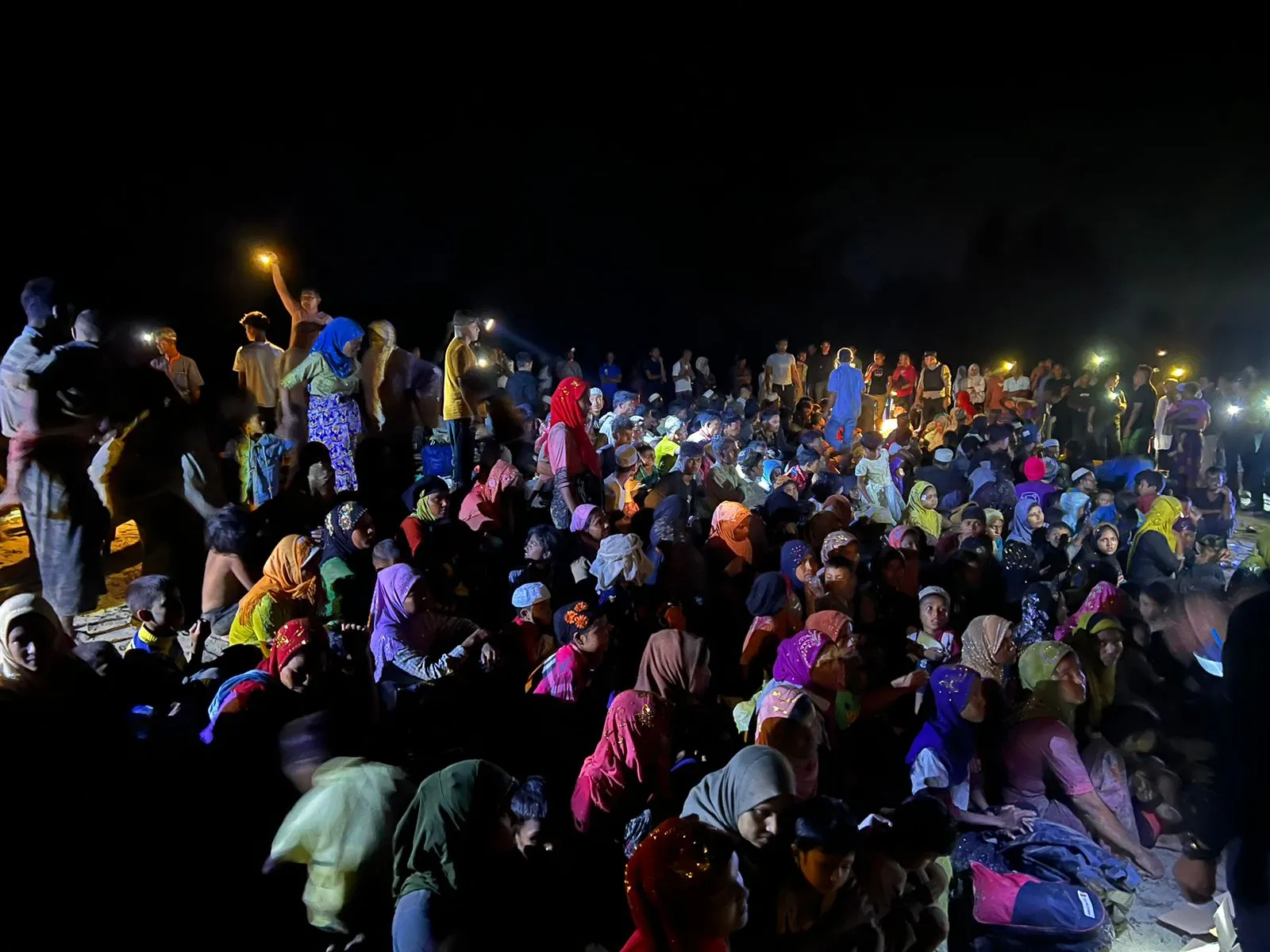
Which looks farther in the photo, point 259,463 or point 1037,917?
point 259,463

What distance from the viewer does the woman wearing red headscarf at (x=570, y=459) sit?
246 inches

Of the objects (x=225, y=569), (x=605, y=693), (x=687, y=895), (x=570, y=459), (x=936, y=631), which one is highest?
(x=570, y=459)

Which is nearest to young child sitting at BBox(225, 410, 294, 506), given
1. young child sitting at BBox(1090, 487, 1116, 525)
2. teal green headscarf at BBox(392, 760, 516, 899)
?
teal green headscarf at BBox(392, 760, 516, 899)

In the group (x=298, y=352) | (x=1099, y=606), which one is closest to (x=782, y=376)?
(x=298, y=352)

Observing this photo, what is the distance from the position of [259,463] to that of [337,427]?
2.79 feet

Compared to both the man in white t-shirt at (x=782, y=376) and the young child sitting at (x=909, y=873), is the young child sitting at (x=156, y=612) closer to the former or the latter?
the young child sitting at (x=909, y=873)

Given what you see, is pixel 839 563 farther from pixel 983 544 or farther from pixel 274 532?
pixel 274 532

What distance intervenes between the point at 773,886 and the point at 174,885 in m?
2.17

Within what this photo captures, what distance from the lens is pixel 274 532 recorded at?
5.25 metres

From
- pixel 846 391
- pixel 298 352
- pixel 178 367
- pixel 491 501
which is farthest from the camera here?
pixel 846 391

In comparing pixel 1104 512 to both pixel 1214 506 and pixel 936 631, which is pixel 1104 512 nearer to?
pixel 1214 506

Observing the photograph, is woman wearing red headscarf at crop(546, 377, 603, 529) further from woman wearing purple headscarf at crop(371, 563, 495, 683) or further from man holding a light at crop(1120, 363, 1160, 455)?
man holding a light at crop(1120, 363, 1160, 455)

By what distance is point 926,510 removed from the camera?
6.72 m

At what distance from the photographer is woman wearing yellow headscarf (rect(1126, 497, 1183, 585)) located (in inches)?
215
